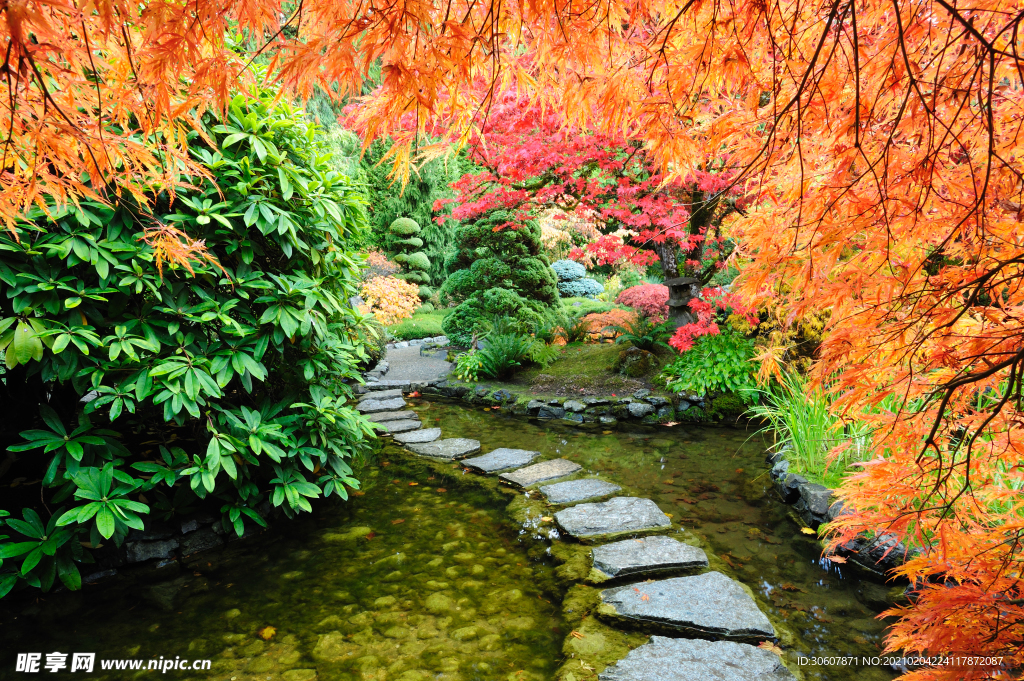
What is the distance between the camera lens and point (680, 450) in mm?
4305

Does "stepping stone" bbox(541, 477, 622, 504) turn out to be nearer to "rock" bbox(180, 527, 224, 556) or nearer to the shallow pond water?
the shallow pond water

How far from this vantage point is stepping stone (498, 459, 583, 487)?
357 cm

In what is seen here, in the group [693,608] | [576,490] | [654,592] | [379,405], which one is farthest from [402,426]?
[693,608]

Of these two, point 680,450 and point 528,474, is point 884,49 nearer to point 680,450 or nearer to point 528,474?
point 528,474

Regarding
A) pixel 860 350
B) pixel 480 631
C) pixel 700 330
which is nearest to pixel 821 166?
pixel 860 350

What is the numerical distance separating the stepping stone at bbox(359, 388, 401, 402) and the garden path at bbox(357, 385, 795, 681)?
8.77 feet

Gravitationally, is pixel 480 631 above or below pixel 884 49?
below

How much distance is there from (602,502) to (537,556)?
70cm

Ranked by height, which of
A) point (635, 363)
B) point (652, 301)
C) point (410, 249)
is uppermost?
point (410, 249)

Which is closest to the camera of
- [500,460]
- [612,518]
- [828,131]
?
[828,131]

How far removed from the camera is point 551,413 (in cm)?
551

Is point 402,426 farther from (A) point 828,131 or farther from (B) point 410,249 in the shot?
(B) point 410,249

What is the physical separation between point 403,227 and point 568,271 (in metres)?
5.10

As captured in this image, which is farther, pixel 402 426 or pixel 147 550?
pixel 402 426
